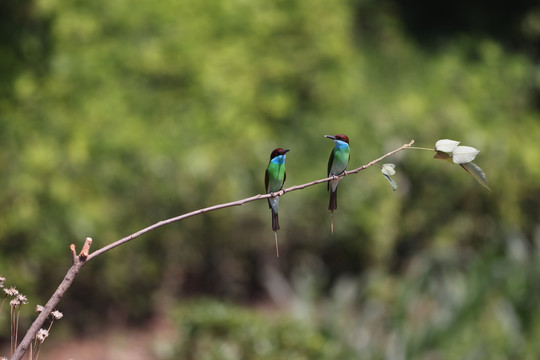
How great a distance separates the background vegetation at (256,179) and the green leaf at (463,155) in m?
3.39

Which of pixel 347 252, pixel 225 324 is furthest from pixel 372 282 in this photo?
pixel 347 252

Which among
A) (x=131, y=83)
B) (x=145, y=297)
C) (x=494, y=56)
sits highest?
(x=494, y=56)

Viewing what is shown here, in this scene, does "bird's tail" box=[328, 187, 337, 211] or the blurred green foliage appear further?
the blurred green foliage

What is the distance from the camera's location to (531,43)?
9.92 metres

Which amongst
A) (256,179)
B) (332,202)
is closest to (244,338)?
(256,179)

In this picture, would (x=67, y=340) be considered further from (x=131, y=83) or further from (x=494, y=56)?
(x=494, y=56)

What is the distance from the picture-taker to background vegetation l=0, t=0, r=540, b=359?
506cm

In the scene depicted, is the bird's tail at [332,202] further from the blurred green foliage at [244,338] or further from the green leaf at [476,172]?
the blurred green foliage at [244,338]

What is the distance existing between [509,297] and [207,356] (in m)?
2.18

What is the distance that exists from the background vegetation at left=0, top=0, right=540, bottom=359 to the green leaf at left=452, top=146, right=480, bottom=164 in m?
3.39

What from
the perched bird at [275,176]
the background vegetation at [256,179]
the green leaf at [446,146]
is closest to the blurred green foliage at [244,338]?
the background vegetation at [256,179]

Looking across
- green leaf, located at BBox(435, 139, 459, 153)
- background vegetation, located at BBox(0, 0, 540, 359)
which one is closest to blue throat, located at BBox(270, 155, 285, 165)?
green leaf, located at BBox(435, 139, 459, 153)

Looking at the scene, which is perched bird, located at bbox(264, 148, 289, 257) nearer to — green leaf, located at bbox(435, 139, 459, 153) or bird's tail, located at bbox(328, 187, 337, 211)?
bird's tail, located at bbox(328, 187, 337, 211)

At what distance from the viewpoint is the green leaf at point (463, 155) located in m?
1.00
